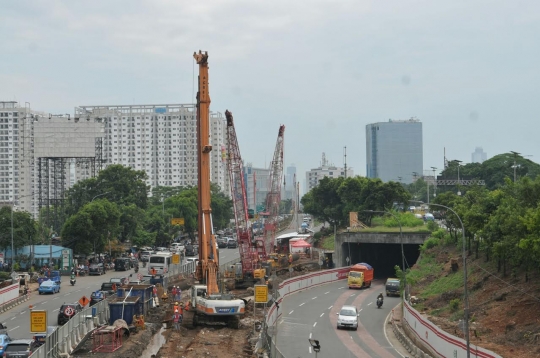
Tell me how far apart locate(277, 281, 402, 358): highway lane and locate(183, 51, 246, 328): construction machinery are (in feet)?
12.1

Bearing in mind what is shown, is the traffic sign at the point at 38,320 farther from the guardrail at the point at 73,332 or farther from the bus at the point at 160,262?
the bus at the point at 160,262

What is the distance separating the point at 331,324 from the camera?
167 ft

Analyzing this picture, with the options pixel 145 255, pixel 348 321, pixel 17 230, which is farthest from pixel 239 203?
pixel 348 321

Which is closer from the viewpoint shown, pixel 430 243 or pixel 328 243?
pixel 430 243

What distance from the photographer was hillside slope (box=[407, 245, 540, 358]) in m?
35.3

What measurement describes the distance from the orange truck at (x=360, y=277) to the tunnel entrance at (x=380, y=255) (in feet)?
40.9

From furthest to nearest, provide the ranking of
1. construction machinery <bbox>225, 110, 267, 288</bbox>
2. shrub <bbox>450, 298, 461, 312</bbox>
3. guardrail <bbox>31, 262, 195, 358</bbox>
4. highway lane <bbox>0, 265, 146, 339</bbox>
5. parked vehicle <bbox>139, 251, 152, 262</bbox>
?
parked vehicle <bbox>139, 251, 152, 262</bbox>
construction machinery <bbox>225, 110, 267, 288</bbox>
shrub <bbox>450, 298, 461, 312</bbox>
highway lane <bbox>0, 265, 146, 339</bbox>
guardrail <bbox>31, 262, 195, 358</bbox>

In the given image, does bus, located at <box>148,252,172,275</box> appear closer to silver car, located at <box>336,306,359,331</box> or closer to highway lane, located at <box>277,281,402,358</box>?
highway lane, located at <box>277,281,402,358</box>

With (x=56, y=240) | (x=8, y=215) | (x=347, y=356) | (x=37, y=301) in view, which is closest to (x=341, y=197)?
(x=56, y=240)

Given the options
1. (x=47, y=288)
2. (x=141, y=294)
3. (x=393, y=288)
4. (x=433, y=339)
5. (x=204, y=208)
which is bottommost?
(x=393, y=288)

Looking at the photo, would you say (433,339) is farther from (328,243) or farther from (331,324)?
(328,243)

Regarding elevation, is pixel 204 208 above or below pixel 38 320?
above

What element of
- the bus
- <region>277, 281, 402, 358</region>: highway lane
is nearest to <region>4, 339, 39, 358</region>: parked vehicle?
<region>277, 281, 402, 358</region>: highway lane

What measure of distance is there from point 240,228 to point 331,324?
30.3m
